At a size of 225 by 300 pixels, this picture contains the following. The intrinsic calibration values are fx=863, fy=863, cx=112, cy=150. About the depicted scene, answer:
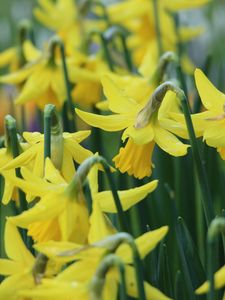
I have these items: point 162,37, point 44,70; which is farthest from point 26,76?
point 162,37

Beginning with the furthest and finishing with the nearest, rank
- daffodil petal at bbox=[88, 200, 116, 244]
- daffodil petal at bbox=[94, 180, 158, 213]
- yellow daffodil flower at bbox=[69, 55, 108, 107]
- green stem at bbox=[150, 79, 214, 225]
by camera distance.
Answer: yellow daffodil flower at bbox=[69, 55, 108, 107] < green stem at bbox=[150, 79, 214, 225] < daffodil petal at bbox=[94, 180, 158, 213] < daffodil petal at bbox=[88, 200, 116, 244]

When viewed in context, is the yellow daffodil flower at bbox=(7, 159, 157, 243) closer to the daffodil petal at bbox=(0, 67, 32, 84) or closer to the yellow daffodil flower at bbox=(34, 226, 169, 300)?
the yellow daffodil flower at bbox=(34, 226, 169, 300)

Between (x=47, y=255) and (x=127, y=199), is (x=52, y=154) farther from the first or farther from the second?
(x=47, y=255)

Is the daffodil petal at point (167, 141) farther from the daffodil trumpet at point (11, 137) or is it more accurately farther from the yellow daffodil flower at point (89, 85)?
the yellow daffodil flower at point (89, 85)

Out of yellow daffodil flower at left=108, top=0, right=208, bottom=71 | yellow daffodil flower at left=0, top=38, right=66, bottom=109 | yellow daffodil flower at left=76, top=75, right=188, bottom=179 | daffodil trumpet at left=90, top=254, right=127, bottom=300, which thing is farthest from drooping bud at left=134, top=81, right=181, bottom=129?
yellow daffodil flower at left=108, top=0, right=208, bottom=71

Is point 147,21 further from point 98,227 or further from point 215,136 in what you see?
point 98,227

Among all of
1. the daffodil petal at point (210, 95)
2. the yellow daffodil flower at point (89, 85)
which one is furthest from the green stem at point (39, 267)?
the yellow daffodil flower at point (89, 85)
